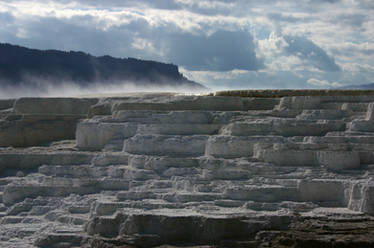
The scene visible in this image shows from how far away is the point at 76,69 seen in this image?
39.5 meters

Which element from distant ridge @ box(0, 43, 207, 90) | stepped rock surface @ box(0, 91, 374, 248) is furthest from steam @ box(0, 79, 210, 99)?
stepped rock surface @ box(0, 91, 374, 248)

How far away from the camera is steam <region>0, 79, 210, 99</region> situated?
3709 centimetres

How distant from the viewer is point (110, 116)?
62.9 feet

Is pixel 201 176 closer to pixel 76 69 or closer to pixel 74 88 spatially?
pixel 74 88

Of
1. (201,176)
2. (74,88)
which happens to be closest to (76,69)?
(74,88)

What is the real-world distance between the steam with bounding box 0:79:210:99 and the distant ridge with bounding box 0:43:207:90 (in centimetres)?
14

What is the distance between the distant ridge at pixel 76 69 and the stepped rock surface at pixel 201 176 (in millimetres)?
17555

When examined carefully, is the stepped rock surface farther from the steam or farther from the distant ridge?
the distant ridge

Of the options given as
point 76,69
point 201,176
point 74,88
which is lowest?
point 201,176

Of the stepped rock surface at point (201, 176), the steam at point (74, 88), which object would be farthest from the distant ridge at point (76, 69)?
the stepped rock surface at point (201, 176)

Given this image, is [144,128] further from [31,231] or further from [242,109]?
[31,231]

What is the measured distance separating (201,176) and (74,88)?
79.3ft

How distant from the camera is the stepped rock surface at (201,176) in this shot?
1244 centimetres

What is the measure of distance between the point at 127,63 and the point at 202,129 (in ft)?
79.7
